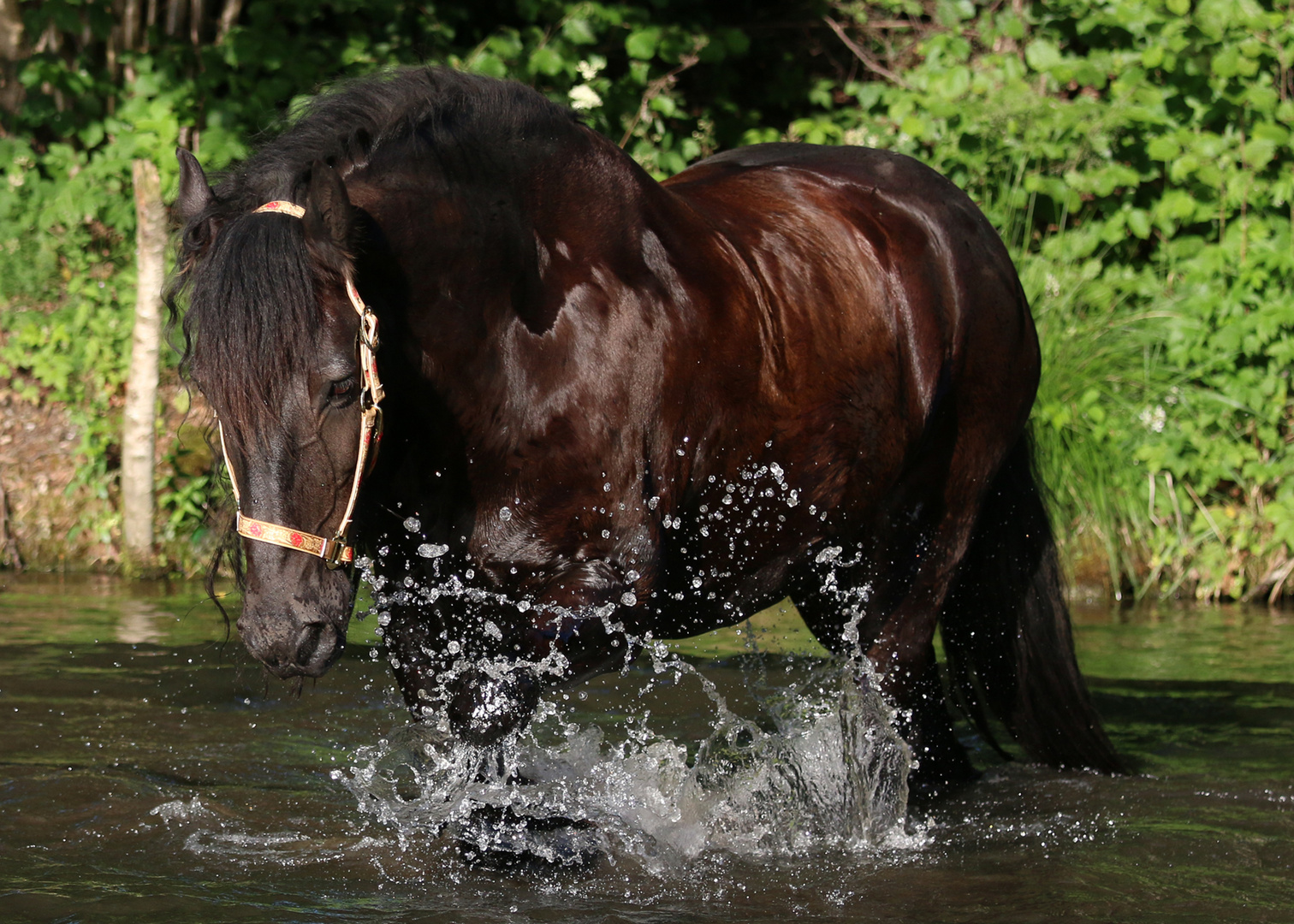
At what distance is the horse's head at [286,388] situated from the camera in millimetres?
2414

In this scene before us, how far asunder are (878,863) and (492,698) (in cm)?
98

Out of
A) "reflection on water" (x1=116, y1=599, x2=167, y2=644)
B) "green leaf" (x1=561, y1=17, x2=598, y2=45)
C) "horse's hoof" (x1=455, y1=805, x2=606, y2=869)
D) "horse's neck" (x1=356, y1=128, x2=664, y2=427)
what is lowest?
"reflection on water" (x1=116, y1=599, x2=167, y2=644)

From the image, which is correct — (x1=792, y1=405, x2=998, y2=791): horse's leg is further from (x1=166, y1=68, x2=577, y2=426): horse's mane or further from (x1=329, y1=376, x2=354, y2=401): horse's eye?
(x1=329, y1=376, x2=354, y2=401): horse's eye

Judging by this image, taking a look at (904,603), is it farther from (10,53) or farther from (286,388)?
(10,53)

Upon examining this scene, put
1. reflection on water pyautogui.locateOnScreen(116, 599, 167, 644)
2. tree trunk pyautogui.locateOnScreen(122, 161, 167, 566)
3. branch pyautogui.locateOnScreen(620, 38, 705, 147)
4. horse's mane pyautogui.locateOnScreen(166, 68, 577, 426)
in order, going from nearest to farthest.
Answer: horse's mane pyautogui.locateOnScreen(166, 68, 577, 426), reflection on water pyautogui.locateOnScreen(116, 599, 167, 644), tree trunk pyautogui.locateOnScreen(122, 161, 167, 566), branch pyautogui.locateOnScreen(620, 38, 705, 147)

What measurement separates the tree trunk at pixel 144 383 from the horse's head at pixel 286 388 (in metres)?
4.56

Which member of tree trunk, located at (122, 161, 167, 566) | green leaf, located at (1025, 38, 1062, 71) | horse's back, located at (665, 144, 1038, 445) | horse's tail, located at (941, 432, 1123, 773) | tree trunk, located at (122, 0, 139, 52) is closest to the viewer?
horse's back, located at (665, 144, 1038, 445)

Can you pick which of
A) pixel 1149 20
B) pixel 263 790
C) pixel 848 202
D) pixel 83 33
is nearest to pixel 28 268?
pixel 83 33

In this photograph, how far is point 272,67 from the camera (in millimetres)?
8062

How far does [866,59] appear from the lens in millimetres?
9695

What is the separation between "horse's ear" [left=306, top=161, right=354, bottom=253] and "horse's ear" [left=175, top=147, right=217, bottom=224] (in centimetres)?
33

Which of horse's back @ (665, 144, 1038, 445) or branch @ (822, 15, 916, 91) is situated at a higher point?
branch @ (822, 15, 916, 91)

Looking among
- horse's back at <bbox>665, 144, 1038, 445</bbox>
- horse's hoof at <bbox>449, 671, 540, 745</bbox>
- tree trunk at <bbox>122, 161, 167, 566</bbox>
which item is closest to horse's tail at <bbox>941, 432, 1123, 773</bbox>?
horse's back at <bbox>665, 144, 1038, 445</bbox>

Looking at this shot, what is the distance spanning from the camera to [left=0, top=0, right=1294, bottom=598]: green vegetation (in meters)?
6.84
